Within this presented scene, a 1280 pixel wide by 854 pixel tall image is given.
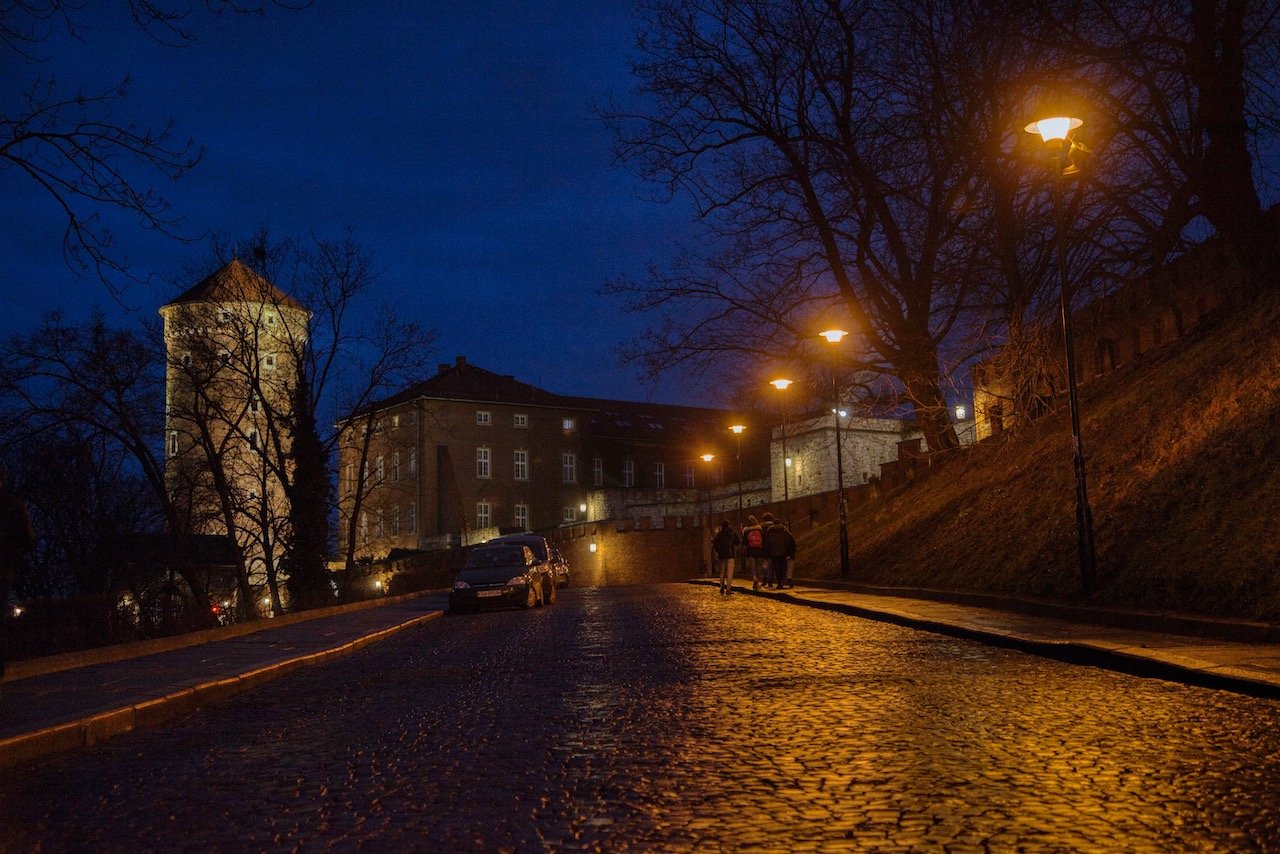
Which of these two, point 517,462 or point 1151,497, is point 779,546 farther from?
point 517,462

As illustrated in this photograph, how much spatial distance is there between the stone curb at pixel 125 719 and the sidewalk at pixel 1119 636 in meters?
8.38

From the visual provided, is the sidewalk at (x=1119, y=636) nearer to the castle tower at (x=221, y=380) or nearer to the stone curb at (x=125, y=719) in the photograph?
the stone curb at (x=125, y=719)

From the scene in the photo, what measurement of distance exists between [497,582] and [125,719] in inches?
714

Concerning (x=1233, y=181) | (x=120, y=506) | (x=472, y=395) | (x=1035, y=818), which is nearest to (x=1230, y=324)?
(x=1233, y=181)

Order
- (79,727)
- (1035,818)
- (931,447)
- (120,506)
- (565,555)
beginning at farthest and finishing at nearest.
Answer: (565,555) → (120,506) → (931,447) → (79,727) → (1035,818)

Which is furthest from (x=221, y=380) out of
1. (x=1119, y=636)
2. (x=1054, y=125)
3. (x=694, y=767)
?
(x=694, y=767)

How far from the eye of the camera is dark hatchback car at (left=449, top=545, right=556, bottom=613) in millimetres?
27469

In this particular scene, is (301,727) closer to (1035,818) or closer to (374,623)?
(1035,818)

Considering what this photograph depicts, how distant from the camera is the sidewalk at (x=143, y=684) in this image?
28.3 ft

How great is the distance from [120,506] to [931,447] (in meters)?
36.2

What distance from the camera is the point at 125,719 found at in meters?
9.46

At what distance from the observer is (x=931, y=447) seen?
34.2 metres

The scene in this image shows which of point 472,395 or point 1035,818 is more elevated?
point 472,395

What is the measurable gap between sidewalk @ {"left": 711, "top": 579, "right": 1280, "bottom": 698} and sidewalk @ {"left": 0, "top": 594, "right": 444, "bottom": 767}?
8.35 m
